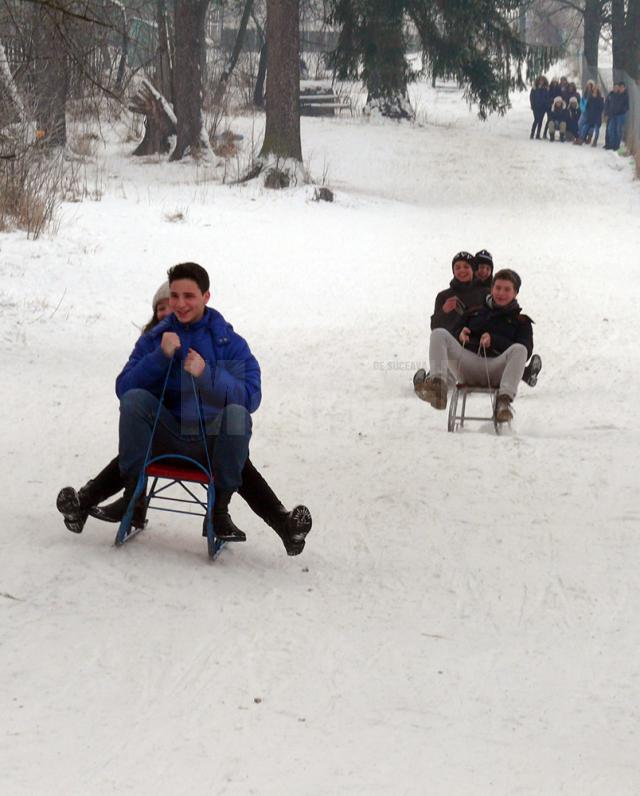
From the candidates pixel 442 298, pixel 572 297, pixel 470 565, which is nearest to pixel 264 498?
pixel 470 565

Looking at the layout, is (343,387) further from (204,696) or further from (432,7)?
(432,7)

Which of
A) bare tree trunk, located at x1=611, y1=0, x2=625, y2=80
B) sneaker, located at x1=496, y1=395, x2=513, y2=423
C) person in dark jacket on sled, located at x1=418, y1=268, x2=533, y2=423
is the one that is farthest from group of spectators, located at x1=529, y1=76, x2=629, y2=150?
sneaker, located at x1=496, y1=395, x2=513, y2=423

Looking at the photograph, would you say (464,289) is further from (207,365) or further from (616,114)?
(616,114)

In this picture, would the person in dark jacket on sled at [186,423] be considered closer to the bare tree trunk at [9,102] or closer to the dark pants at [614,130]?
the bare tree trunk at [9,102]

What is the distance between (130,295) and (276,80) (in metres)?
8.83

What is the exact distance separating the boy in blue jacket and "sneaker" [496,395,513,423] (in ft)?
10.5

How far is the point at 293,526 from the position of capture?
5.71 m

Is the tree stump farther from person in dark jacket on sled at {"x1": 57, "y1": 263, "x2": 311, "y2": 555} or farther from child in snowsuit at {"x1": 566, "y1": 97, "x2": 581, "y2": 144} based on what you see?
person in dark jacket on sled at {"x1": 57, "y1": 263, "x2": 311, "y2": 555}

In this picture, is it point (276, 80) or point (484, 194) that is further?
point (484, 194)

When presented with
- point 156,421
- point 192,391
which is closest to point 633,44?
point 192,391

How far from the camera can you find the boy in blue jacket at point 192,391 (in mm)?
5461

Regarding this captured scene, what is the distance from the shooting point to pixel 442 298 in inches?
378

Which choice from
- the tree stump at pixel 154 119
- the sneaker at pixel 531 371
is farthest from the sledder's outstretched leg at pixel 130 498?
the tree stump at pixel 154 119

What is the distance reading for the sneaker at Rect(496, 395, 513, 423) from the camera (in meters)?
8.42
